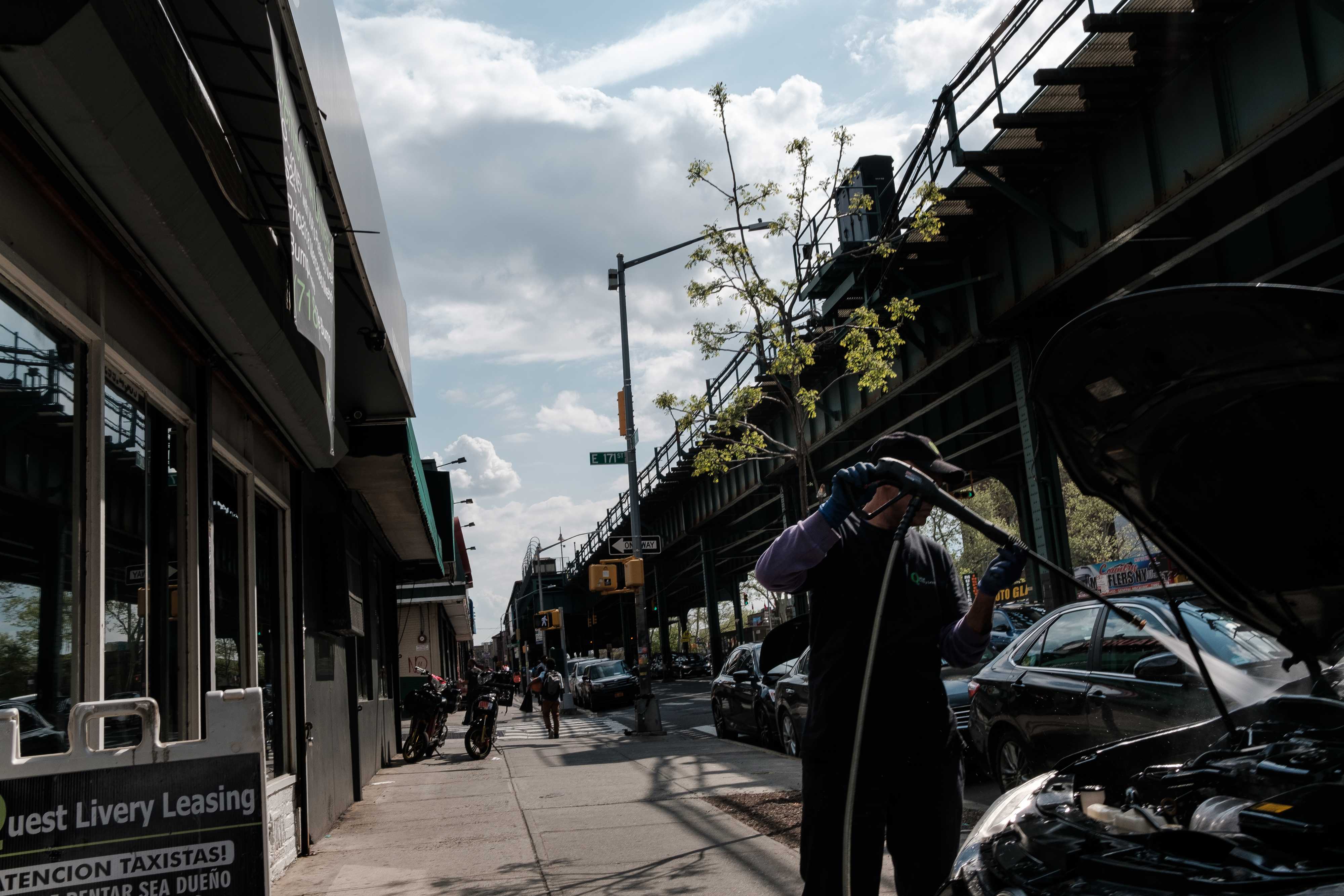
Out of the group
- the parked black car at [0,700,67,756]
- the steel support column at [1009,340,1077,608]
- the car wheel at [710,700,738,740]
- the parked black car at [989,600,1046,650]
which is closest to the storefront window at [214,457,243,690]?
the parked black car at [0,700,67,756]

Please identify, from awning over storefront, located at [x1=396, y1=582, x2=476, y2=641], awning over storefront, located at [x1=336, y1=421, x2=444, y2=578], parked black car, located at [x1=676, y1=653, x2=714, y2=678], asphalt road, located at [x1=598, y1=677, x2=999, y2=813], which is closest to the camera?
asphalt road, located at [x1=598, y1=677, x2=999, y2=813]

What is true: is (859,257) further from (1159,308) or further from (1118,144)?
(1159,308)

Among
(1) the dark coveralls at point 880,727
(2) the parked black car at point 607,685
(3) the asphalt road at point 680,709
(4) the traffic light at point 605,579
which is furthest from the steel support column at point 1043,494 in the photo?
(2) the parked black car at point 607,685

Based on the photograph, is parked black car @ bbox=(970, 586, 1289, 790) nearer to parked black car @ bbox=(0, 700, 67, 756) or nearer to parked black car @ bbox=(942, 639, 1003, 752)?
parked black car @ bbox=(942, 639, 1003, 752)

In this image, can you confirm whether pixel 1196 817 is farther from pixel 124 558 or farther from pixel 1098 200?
pixel 1098 200

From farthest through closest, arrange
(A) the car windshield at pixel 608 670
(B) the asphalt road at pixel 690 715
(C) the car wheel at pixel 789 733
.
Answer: (A) the car windshield at pixel 608 670
(C) the car wheel at pixel 789 733
(B) the asphalt road at pixel 690 715

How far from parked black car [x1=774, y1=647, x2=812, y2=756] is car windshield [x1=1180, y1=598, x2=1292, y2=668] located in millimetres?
6513

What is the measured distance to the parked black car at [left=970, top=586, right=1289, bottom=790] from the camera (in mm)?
6293

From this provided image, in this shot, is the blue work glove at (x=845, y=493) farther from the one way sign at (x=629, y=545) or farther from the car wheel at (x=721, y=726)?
the one way sign at (x=629, y=545)

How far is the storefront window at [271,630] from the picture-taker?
7926 millimetres

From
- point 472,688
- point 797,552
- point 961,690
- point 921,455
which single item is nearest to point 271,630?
point 797,552

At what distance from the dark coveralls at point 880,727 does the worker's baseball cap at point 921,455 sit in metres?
0.34

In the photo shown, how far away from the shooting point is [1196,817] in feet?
8.72

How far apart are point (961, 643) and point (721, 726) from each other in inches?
601
